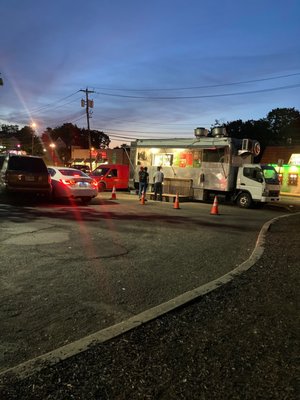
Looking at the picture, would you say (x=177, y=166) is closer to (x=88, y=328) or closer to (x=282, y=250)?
(x=282, y=250)

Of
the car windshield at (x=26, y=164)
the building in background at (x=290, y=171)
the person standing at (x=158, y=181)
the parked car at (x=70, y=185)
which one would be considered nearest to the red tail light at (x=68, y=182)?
the parked car at (x=70, y=185)

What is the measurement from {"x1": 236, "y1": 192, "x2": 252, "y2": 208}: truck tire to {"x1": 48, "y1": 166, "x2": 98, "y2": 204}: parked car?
25.4ft

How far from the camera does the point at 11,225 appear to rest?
31.4 ft

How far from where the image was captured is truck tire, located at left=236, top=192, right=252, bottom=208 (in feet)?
62.4

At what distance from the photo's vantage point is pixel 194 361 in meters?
3.30

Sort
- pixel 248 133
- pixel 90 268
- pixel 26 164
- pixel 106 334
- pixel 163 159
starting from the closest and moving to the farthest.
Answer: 1. pixel 106 334
2. pixel 90 268
3. pixel 26 164
4. pixel 163 159
5. pixel 248 133

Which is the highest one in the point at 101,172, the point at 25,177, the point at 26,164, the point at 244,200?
the point at 26,164

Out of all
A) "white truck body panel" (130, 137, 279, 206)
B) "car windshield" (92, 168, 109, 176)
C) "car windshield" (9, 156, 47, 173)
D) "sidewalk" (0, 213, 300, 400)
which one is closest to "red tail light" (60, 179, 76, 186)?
"car windshield" (9, 156, 47, 173)

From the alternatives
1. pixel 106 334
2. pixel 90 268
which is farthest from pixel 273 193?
pixel 106 334

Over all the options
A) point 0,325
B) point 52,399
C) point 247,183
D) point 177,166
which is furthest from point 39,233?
point 177,166

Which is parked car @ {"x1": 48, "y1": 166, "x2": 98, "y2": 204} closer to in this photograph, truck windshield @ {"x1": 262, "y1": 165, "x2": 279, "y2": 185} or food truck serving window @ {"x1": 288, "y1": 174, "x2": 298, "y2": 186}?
truck windshield @ {"x1": 262, "y1": 165, "x2": 279, "y2": 185}

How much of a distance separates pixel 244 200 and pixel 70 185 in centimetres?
897

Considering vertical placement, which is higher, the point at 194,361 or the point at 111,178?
the point at 111,178

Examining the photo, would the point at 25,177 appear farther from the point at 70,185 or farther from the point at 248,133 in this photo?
the point at 248,133
